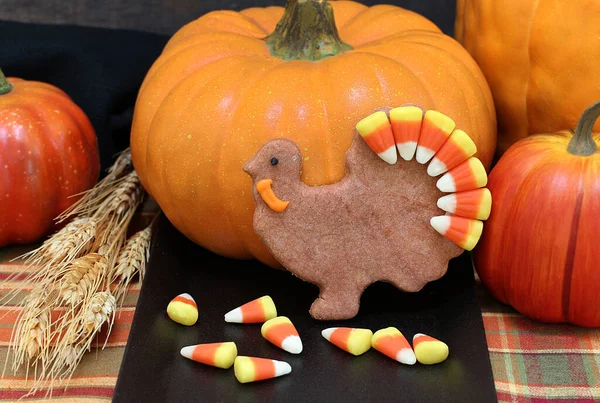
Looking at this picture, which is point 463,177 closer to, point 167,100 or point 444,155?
point 444,155

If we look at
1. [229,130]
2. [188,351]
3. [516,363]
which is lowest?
[516,363]

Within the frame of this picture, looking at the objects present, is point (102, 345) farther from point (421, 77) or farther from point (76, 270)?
point (421, 77)

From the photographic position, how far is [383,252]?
3.93 ft

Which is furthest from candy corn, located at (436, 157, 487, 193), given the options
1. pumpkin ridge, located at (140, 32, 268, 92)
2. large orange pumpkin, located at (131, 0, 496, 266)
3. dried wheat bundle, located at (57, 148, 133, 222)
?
dried wheat bundle, located at (57, 148, 133, 222)

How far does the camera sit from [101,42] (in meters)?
1.88

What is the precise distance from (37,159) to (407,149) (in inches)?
28.8

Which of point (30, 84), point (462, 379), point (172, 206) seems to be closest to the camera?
point (462, 379)

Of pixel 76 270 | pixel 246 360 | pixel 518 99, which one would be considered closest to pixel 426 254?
pixel 246 360

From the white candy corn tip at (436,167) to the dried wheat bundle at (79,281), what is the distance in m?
0.54

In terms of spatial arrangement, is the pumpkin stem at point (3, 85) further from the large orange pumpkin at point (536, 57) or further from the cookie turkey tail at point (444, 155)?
the large orange pumpkin at point (536, 57)

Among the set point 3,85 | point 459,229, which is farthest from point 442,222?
point 3,85

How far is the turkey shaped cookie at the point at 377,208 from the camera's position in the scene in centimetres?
114

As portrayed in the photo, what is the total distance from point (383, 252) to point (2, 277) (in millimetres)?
741

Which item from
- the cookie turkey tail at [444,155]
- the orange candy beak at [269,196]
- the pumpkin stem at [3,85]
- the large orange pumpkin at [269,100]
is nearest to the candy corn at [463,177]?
the cookie turkey tail at [444,155]
